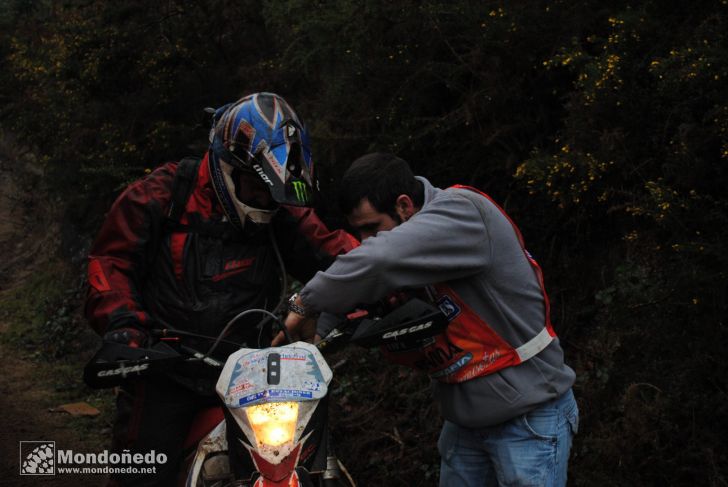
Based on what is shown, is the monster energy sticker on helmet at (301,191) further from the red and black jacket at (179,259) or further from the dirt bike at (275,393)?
the dirt bike at (275,393)

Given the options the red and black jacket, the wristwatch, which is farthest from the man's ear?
the red and black jacket

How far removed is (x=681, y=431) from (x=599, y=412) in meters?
0.58

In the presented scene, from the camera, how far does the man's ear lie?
329 centimetres

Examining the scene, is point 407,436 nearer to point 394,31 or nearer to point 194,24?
point 394,31

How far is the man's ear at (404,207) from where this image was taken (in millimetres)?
3295

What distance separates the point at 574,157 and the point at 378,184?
7.61 feet

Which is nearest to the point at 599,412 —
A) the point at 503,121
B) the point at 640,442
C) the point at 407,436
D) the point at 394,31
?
the point at 640,442

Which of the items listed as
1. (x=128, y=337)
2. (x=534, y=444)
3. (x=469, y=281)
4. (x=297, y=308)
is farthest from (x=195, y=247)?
(x=534, y=444)

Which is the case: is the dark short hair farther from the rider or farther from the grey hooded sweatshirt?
the rider

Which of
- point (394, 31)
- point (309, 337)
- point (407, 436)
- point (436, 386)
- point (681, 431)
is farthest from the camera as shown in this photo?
point (309, 337)

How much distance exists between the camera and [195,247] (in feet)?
12.5

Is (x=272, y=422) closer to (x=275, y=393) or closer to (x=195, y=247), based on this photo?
(x=275, y=393)

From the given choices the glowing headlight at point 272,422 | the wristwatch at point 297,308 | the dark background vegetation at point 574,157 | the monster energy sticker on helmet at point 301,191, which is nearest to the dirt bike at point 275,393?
the glowing headlight at point 272,422

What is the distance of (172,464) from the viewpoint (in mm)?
3654
